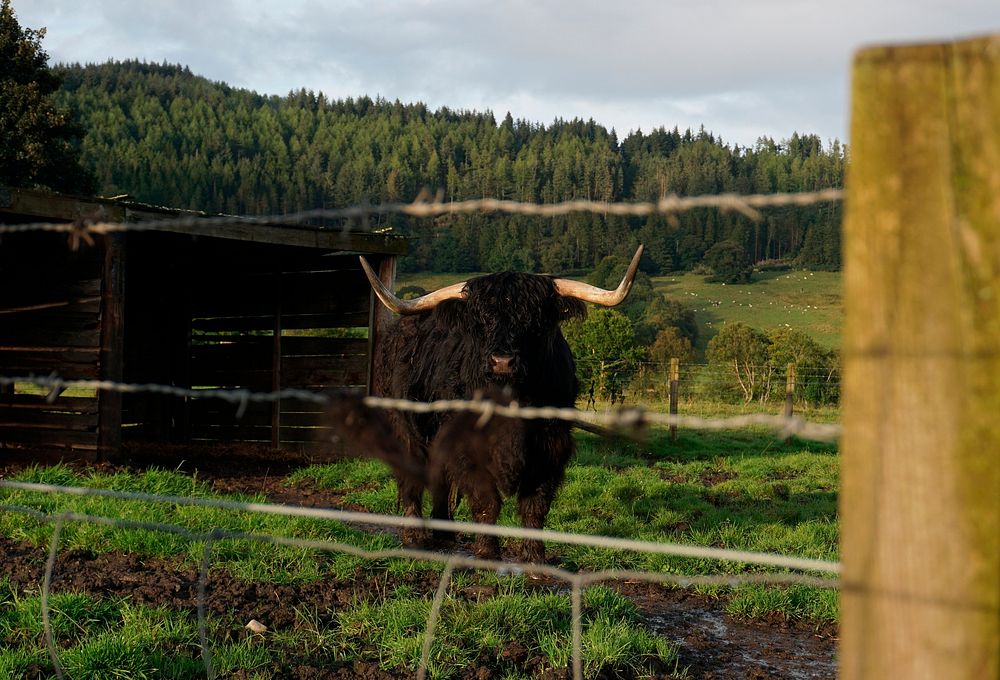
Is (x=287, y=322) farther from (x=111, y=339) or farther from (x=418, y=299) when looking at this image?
(x=418, y=299)

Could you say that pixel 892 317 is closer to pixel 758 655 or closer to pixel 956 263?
pixel 956 263

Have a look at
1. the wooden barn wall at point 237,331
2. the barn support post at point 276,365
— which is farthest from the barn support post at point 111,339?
the barn support post at point 276,365

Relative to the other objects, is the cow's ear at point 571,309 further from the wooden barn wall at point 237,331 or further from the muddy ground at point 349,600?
the wooden barn wall at point 237,331

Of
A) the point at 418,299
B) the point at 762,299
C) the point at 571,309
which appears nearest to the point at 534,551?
the point at 571,309

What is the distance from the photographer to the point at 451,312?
6.15 m

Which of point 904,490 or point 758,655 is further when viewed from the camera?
point 758,655

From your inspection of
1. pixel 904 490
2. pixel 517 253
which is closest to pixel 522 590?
pixel 904 490

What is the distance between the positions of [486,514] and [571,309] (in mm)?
1393

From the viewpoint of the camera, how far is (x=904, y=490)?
3.85ft

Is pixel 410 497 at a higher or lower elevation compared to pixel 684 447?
higher

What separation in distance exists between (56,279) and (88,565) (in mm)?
5145

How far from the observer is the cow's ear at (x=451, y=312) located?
610 centimetres

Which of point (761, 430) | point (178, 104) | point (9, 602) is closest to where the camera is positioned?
point (9, 602)

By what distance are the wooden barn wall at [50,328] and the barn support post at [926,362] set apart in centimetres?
837
